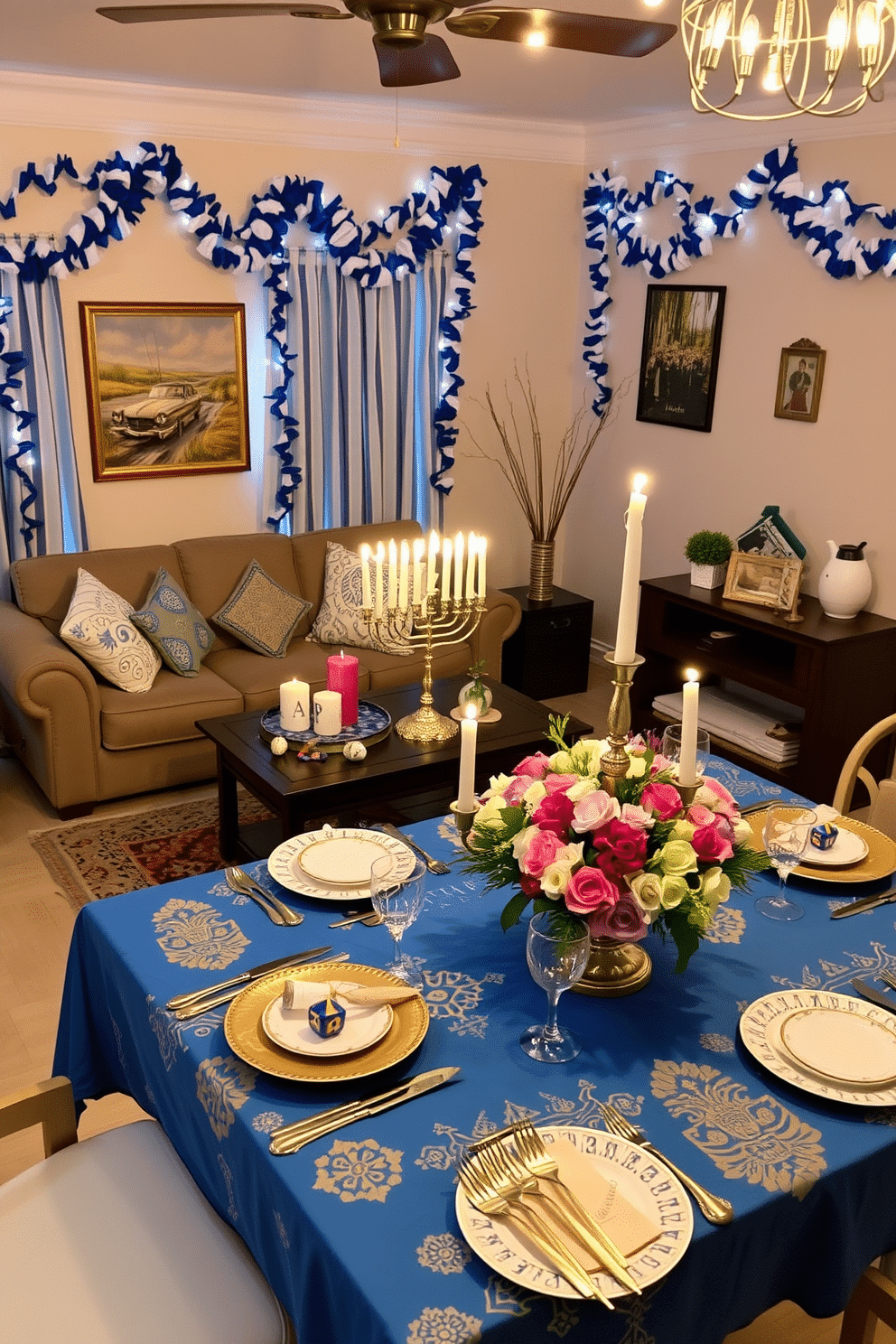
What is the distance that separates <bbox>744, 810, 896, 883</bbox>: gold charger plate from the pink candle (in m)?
1.61

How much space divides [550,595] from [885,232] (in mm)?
2150

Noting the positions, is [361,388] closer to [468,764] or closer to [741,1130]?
[468,764]

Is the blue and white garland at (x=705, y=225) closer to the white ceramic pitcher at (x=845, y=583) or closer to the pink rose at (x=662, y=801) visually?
the white ceramic pitcher at (x=845, y=583)

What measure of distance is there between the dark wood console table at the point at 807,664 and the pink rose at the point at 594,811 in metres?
2.70

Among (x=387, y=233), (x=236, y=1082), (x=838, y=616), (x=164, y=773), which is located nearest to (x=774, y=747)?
(x=838, y=616)

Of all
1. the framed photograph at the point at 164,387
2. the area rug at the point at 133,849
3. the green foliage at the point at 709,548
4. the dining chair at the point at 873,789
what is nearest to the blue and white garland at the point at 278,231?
the framed photograph at the point at 164,387

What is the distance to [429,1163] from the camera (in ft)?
4.77

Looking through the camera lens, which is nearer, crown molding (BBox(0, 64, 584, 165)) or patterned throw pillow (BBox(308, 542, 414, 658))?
crown molding (BBox(0, 64, 584, 165))

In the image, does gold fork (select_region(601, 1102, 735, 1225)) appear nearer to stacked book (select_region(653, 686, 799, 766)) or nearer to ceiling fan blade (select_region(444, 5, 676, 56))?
ceiling fan blade (select_region(444, 5, 676, 56))

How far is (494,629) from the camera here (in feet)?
16.3

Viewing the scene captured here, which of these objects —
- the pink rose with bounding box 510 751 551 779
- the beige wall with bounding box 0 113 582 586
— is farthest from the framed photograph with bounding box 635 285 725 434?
the pink rose with bounding box 510 751 551 779

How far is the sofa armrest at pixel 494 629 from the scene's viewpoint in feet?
16.2

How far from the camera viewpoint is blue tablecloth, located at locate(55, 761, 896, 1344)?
1.33 m

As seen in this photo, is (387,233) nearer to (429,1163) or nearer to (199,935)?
(199,935)
